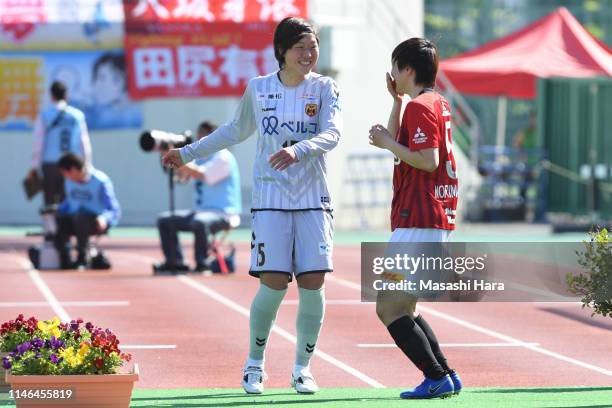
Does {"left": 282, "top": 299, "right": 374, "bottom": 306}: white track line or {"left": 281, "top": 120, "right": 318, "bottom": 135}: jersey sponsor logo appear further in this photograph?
{"left": 282, "top": 299, "right": 374, "bottom": 306}: white track line

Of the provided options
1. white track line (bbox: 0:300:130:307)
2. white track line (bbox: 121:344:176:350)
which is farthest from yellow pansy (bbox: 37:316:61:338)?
white track line (bbox: 0:300:130:307)

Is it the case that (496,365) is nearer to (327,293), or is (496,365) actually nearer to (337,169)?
(327,293)

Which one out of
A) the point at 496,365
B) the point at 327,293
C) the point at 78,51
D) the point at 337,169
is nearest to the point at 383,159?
the point at 337,169

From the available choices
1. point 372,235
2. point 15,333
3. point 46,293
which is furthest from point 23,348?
point 372,235

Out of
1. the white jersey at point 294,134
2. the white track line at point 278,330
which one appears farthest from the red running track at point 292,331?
the white jersey at point 294,134

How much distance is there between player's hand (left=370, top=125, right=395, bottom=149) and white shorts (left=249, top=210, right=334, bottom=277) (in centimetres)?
66

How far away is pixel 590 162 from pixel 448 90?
280cm

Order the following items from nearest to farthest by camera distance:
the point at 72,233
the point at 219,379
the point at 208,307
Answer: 1. the point at 219,379
2. the point at 208,307
3. the point at 72,233

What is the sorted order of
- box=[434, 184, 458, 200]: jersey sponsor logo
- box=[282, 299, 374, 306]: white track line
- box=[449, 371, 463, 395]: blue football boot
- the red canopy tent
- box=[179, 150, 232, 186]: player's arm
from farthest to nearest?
the red canopy tent
box=[179, 150, 232, 186]: player's arm
box=[282, 299, 374, 306]: white track line
box=[449, 371, 463, 395]: blue football boot
box=[434, 184, 458, 200]: jersey sponsor logo

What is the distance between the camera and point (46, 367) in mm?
7703

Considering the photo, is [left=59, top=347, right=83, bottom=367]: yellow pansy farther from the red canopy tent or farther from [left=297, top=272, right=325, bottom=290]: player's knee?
the red canopy tent

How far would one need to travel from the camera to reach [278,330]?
1288 cm

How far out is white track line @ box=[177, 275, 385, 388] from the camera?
33.3 feet

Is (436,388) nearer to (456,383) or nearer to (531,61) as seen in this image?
(456,383)
